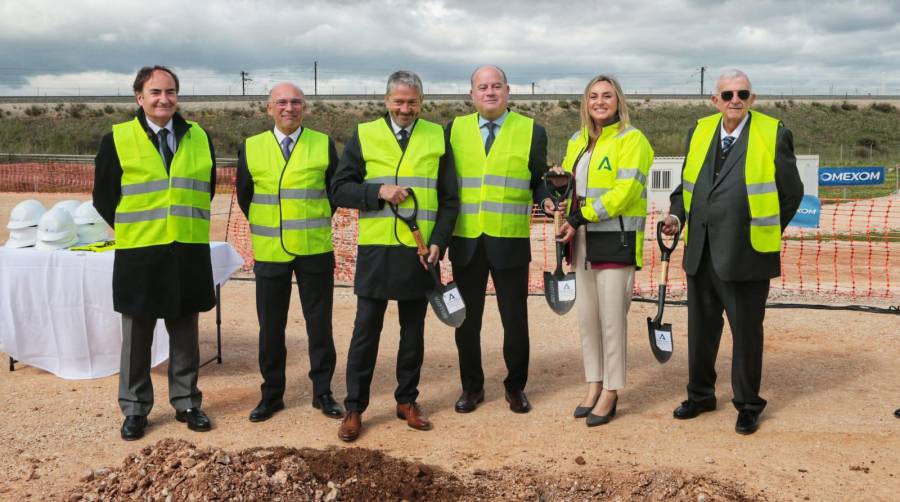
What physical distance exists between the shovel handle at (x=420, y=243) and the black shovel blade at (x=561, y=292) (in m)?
0.81

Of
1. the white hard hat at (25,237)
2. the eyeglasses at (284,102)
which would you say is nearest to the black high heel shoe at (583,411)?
the eyeglasses at (284,102)

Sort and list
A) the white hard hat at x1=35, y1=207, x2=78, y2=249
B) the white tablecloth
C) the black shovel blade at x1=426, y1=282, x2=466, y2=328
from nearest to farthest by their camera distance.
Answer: the black shovel blade at x1=426, y1=282, x2=466, y2=328
the white tablecloth
the white hard hat at x1=35, y1=207, x2=78, y2=249

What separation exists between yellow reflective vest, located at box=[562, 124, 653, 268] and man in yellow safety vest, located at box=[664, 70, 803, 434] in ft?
1.01

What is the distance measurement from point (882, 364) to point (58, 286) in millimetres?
6585

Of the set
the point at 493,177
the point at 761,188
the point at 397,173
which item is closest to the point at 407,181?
the point at 397,173

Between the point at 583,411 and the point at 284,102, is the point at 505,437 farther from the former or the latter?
the point at 284,102

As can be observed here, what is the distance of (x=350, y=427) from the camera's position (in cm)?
508

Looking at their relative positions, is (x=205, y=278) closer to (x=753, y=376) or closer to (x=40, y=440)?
(x=40, y=440)

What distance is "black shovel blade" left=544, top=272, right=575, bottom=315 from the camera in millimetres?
5164

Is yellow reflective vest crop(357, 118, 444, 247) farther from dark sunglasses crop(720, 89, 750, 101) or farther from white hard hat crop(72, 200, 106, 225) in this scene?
white hard hat crop(72, 200, 106, 225)

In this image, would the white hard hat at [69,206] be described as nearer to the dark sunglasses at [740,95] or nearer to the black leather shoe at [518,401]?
the black leather shoe at [518,401]

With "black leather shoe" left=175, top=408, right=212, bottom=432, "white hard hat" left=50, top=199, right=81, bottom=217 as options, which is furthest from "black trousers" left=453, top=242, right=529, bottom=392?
"white hard hat" left=50, top=199, right=81, bottom=217

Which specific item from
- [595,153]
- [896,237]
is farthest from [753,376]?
[896,237]

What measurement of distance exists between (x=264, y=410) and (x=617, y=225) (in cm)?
261
